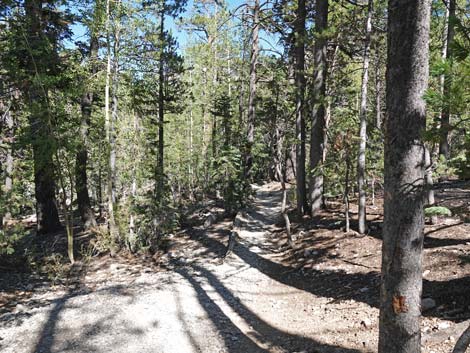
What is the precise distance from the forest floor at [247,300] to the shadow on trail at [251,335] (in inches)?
0.7

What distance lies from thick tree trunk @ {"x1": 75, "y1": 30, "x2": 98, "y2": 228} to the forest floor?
375 centimetres

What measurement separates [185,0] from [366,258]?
1383cm

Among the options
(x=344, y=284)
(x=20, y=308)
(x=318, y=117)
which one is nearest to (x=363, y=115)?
(x=318, y=117)

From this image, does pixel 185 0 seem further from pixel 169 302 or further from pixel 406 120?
pixel 406 120

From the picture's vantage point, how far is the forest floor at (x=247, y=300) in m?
5.32

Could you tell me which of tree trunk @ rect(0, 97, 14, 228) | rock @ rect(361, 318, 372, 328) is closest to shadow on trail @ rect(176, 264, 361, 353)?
rock @ rect(361, 318, 372, 328)

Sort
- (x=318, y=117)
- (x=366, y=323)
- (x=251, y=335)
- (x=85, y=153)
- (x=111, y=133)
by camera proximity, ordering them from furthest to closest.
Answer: (x=85, y=153), (x=318, y=117), (x=111, y=133), (x=251, y=335), (x=366, y=323)

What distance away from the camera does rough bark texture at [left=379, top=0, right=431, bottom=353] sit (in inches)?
114

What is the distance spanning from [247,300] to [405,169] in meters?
5.37

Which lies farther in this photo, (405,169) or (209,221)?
(209,221)

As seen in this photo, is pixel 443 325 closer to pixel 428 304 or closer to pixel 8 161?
pixel 428 304

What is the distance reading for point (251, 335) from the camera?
19.7 feet

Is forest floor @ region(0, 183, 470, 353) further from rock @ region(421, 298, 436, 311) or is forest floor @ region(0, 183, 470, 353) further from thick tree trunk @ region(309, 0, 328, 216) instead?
thick tree trunk @ region(309, 0, 328, 216)

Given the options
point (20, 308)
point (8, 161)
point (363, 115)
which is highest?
point (363, 115)
